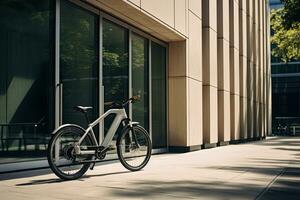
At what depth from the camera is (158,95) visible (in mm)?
12727

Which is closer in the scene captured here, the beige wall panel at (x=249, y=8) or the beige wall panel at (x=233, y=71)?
the beige wall panel at (x=233, y=71)

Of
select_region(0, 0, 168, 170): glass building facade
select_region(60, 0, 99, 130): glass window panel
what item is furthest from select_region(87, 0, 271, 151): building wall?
select_region(0, 0, 168, 170): glass building facade

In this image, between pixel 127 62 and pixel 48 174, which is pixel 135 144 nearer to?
pixel 48 174

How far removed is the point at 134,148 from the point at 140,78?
167 inches

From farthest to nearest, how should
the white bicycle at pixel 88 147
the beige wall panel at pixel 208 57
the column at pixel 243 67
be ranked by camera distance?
the column at pixel 243 67 → the beige wall panel at pixel 208 57 → the white bicycle at pixel 88 147

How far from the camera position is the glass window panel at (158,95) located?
12453 mm

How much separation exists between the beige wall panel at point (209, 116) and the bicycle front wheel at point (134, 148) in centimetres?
804

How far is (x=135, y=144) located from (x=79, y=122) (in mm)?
1535

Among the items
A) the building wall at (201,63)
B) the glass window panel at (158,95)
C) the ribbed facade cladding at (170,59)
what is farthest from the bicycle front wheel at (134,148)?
the glass window panel at (158,95)

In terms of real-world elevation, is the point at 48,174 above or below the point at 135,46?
below

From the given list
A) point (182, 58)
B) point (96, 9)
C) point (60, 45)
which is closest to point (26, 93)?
point (60, 45)

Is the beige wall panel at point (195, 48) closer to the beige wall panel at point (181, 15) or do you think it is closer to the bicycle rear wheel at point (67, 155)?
the beige wall panel at point (181, 15)

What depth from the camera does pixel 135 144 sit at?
7617 millimetres

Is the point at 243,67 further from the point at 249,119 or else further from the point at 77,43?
the point at 77,43
